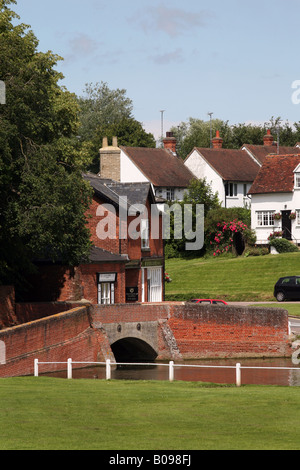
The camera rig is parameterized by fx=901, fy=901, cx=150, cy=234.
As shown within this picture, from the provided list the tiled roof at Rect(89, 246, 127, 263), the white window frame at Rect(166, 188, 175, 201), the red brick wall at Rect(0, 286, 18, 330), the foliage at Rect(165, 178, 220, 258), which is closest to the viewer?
the red brick wall at Rect(0, 286, 18, 330)

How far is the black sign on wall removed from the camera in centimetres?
5016

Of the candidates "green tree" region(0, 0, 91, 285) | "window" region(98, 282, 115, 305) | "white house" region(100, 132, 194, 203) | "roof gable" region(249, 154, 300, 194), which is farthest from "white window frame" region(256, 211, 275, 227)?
"green tree" region(0, 0, 91, 285)

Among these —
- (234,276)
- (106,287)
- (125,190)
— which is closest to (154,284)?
(125,190)

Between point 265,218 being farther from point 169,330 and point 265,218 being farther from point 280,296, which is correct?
point 169,330

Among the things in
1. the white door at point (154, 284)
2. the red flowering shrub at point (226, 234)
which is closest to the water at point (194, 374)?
the white door at point (154, 284)

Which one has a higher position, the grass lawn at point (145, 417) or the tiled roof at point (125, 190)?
the tiled roof at point (125, 190)

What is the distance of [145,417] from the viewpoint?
20938mm

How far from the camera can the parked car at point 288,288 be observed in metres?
57.2

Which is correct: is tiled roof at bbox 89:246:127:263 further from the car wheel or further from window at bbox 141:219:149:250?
the car wheel

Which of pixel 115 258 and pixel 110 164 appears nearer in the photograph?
pixel 115 258

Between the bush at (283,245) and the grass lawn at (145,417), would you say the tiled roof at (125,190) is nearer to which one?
the bush at (283,245)

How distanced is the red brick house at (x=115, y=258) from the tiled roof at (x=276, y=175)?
1021 inches

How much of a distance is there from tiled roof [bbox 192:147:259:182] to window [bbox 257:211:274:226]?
909 cm

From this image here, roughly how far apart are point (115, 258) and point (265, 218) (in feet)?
112
